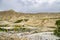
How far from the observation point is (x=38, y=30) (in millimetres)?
15383

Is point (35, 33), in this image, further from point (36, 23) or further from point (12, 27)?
point (36, 23)

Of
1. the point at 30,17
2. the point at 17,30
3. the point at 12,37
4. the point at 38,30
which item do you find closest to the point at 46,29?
the point at 38,30

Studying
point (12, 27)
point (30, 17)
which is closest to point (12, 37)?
point (12, 27)

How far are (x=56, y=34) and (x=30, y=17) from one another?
7239mm

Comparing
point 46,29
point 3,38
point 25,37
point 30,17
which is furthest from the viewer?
point 30,17

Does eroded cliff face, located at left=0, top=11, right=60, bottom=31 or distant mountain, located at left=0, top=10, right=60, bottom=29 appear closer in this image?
eroded cliff face, located at left=0, top=11, right=60, bottom=31

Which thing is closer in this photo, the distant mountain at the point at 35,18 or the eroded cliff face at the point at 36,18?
the eroded cliff face at the point at 36,18

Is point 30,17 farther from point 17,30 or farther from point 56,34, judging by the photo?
point 56,34

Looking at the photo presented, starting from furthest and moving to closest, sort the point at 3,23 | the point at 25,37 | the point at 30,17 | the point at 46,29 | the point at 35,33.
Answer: the point at 30,17, the point at 3,23, the point at 46,29, the point at 35,33, the point at 25,37

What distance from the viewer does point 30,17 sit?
20.3m

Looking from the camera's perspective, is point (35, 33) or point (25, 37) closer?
point (25, 37)

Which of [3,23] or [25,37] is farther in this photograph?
[3,23]

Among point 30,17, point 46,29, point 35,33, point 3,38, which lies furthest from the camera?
point 30,17

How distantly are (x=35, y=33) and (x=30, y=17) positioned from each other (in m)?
5.81
